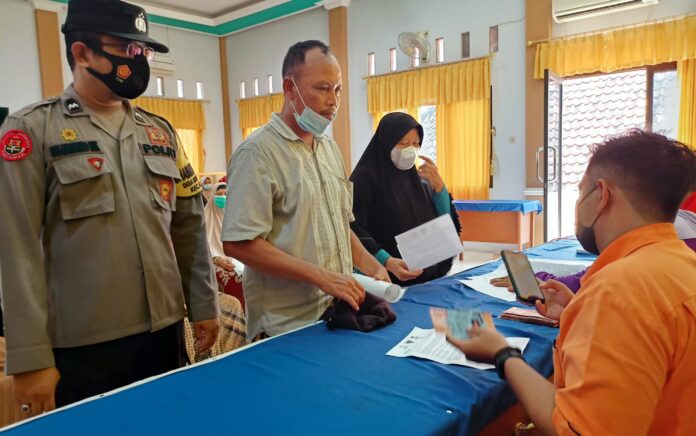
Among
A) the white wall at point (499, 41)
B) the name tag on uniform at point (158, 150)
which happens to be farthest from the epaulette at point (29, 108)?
the white wall at point (499, 41)

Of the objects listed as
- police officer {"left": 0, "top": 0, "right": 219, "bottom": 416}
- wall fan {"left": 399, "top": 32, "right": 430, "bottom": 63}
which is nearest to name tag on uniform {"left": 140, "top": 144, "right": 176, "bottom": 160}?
police officer {"left": 0, "top": 0, "right": 219, "bottom": 416}

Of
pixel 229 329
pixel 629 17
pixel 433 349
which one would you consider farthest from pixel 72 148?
pixel 629 17

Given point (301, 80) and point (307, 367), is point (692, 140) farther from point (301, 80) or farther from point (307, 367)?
point (307, 367)

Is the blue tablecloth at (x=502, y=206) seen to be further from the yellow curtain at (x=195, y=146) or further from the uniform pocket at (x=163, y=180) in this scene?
the yellow curtain at (x=195, y=146)

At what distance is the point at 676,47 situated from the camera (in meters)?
5.32

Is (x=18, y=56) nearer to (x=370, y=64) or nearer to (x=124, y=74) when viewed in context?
(x=370, y=64)

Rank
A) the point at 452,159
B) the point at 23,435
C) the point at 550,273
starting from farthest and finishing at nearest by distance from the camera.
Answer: the point at 452,159 → the point at 550,273 → the point at 23,435

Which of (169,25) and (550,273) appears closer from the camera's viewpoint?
(550,273)

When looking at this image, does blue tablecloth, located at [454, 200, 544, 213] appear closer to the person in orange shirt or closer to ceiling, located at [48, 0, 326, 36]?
ceiling, located at [48, 0, 326, 36]

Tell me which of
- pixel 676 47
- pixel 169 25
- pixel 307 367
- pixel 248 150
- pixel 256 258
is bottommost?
pixel 307 367

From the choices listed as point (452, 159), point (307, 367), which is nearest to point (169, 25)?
point (452, 159)

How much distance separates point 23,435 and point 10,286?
1.33 feet

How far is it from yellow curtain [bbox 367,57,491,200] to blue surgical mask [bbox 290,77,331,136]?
18.1ft

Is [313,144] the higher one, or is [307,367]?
[313,144]
